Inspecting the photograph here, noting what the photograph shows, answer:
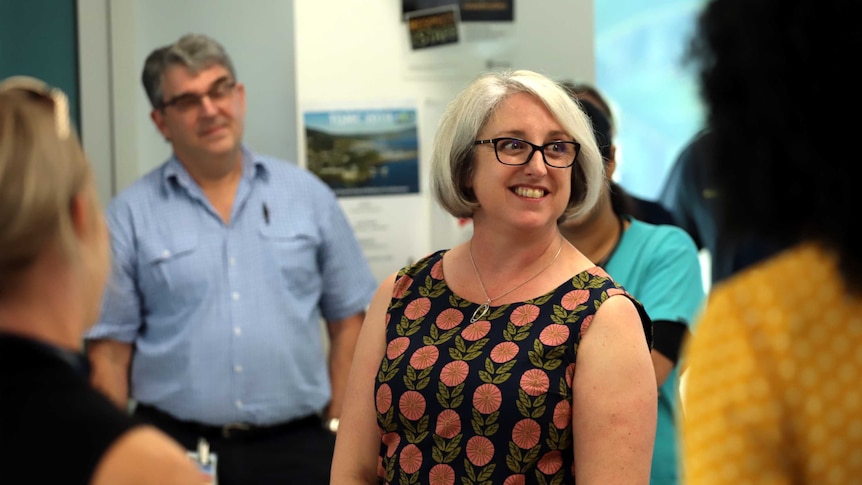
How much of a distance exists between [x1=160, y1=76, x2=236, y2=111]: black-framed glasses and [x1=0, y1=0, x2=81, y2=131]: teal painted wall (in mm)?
774

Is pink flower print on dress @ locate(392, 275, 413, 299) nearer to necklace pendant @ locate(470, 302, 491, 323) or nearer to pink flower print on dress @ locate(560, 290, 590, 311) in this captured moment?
necklace pendant @ locate(470, 302, 491, 323)

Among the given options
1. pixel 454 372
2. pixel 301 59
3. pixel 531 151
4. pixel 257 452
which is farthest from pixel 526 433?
pixel 301 59

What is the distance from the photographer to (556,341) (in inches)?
79.6

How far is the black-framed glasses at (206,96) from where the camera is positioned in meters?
3.48

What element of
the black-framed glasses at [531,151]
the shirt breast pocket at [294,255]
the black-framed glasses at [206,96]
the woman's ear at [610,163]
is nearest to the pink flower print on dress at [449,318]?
the black-framed glasses at [531,151]

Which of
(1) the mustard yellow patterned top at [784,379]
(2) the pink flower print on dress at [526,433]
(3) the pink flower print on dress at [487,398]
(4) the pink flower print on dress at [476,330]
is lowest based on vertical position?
(2) the pink flower print on dress at [526,433]

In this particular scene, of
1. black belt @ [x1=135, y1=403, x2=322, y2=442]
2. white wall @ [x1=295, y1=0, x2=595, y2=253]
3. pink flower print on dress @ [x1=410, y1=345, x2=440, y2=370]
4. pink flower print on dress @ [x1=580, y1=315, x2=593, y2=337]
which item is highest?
white wall @ [x1=295, y1=0, x2=595, y2=253]

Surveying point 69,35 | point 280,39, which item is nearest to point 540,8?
point 280,39

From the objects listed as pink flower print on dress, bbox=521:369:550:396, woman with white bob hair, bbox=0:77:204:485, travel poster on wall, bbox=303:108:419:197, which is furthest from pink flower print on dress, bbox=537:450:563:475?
travel poster on wall, bbox=303:108:419:197

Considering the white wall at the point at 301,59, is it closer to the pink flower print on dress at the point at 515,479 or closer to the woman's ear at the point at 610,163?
the woman's ear at the point at 610,163

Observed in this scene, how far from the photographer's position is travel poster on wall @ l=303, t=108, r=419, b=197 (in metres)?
3.90

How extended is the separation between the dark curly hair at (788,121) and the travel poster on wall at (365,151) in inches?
120

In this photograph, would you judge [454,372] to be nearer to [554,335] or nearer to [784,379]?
[554,335]

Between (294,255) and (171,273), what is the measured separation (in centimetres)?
39
